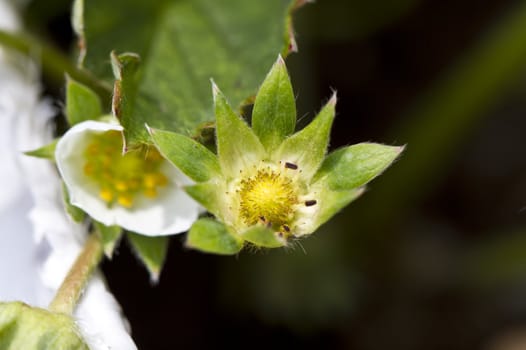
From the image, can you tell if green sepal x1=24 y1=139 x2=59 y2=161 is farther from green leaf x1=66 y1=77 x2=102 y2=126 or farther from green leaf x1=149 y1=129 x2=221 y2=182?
green leaf x1=149 y1=129 x2=221 y2=182

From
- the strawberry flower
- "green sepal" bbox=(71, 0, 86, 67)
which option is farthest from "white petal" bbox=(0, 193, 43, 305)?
the strawberry flower

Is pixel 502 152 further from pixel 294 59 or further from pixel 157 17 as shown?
pixel 157 17

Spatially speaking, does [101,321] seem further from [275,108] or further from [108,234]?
[275,108]

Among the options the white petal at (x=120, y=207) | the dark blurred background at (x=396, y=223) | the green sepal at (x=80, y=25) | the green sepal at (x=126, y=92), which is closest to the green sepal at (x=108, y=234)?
the white petal at (x=120, y=207)

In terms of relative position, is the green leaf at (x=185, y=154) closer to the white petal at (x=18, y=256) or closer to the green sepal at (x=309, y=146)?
the green sepal at (x=309, y=146)

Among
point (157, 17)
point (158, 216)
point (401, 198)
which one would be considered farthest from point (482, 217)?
point (158, 216)
